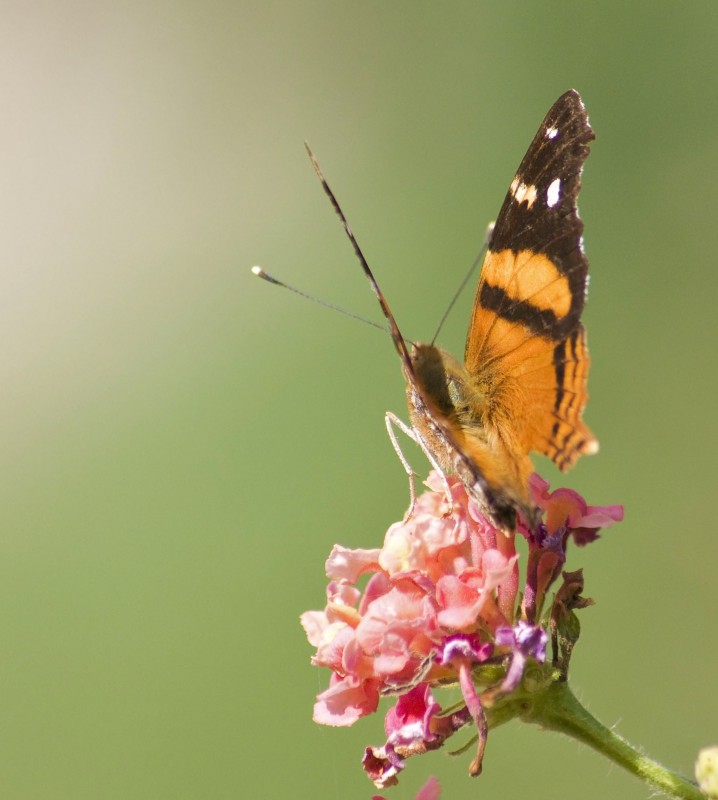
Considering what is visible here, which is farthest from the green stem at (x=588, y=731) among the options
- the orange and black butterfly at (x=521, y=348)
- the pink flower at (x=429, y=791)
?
the orange and black butterfly at (x=521, y=348)

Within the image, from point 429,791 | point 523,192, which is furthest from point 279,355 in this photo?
point 429,791

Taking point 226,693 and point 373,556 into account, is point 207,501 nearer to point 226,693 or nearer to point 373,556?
point 226,693

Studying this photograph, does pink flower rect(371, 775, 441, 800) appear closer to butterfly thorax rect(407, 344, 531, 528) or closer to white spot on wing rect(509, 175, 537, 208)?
butterfly thorax rect(407, 344, 531, 528)

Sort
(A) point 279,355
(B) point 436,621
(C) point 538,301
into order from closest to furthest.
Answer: (B) point 436,621 → (C) point 538,301 → (A) point 279,355

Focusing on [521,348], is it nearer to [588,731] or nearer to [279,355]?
[588,731]

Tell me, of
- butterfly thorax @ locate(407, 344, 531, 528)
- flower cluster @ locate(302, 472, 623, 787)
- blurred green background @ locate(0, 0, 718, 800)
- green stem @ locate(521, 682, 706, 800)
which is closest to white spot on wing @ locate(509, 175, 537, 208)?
butterfly thorax @ locate(407, 344, 531, 528)

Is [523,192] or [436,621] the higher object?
[523,192]

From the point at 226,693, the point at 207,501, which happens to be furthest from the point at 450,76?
the point at 226,693
